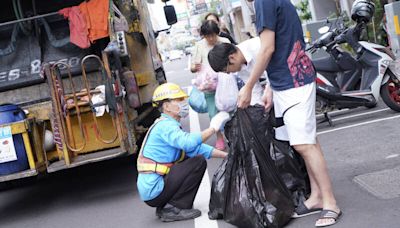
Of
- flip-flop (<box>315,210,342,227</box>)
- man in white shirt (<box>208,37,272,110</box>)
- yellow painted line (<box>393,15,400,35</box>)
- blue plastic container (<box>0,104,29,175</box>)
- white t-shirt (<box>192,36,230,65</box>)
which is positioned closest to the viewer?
flip-flop (<box>315,210,342,227</box>)

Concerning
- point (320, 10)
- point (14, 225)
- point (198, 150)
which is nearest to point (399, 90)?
point (198, 150)

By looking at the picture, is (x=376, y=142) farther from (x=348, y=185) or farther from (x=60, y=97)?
(x=60, y=97)

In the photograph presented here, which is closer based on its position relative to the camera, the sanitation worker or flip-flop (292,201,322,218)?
flip-flop (292,201,322,218)

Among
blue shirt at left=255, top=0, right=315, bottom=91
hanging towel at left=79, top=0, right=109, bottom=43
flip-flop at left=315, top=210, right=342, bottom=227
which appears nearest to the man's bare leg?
flip-flop at left=315, top=210, right=342, bottom=227

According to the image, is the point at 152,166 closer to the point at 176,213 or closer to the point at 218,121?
the point at 176,213

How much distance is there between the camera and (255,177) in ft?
14.4

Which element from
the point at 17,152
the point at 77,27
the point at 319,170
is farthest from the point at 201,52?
the point at 319,170

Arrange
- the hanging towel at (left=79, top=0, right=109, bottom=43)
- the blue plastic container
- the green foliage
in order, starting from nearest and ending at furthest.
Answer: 1. the blue plastic container
2. the hanging towel at (left=79, top=0, right=109, bottom=43)
3. the green foliage

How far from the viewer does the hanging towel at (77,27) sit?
6847 millimetres

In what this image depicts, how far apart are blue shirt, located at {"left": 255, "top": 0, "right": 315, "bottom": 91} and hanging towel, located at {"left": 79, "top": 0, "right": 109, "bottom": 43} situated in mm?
2804

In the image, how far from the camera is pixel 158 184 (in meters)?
5.06

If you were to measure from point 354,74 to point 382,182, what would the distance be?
3365 mm

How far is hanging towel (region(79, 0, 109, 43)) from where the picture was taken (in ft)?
22.0

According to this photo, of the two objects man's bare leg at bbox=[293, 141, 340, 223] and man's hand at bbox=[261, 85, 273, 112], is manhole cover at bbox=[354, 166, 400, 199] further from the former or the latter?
man's hand at bbox=[261, 85, 273, 112]
